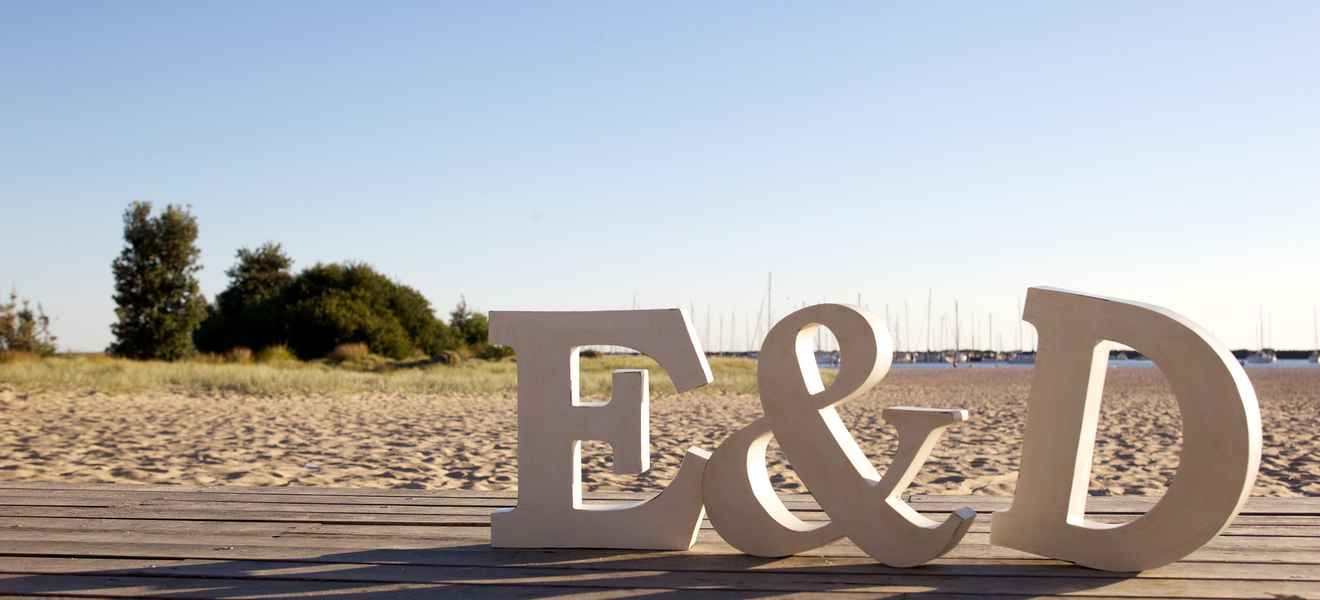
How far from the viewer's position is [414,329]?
132ft

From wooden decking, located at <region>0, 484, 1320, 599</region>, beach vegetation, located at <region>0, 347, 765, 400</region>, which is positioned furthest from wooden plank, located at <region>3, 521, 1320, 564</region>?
beach vegetation, located at <region>0, 347, 765, 400</region>

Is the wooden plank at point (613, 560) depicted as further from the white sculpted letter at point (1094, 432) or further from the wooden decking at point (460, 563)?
the white sculpted letter at point (1094, 432)

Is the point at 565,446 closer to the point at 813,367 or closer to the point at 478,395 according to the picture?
the point at 813,367

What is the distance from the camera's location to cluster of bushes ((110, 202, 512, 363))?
109ft

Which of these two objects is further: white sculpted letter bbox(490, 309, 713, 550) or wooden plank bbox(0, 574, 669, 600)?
white sculpted letter bbox(490, 309, 713, 550)

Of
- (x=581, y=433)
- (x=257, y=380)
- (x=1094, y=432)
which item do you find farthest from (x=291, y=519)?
(x=257, y=380)

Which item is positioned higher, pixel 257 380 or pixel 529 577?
pixel 257 380

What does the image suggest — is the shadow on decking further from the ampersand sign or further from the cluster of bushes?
the cluster of bushes

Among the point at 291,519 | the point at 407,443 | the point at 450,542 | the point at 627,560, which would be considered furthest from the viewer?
the point at 407,443

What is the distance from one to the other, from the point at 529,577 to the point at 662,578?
0.54 m

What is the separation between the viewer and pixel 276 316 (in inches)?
1503

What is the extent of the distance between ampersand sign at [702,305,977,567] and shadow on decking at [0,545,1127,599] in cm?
12

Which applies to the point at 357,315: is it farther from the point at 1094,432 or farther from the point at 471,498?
the point at 1094,432

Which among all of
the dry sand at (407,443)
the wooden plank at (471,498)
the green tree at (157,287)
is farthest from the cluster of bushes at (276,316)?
the wooden plank at (471,498)
